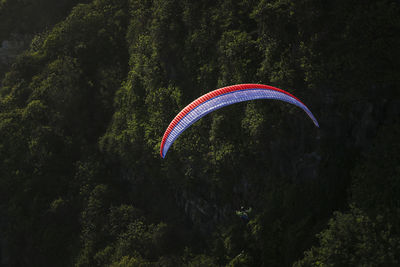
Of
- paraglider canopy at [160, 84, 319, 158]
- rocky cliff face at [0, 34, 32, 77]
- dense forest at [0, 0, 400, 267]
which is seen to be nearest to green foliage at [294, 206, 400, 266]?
dense forest at [0, 0, 400, 267]

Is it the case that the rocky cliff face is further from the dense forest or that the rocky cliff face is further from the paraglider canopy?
the paraglider canopy

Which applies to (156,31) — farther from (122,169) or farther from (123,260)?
(123,260)

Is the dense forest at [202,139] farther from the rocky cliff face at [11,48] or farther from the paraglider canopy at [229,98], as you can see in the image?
the paraglider canopy at [229,98]

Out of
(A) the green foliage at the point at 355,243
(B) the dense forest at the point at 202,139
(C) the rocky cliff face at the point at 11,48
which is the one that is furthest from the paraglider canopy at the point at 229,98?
(C) the rocky cliff face at the point at 11,48

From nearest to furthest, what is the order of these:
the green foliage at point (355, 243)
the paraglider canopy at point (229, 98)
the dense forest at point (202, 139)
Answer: the paraglider canopy at point (229, 98) → the green foliage at point (355, 243) → the dense forest at point (202, 139)

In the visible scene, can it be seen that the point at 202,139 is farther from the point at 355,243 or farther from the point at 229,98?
the point at 355,243

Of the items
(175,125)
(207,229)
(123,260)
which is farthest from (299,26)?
(123,260)

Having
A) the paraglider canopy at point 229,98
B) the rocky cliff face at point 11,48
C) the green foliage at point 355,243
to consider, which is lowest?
the green foliage at point 355,243

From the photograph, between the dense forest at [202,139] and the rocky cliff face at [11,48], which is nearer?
the dense forest at [202,139]
